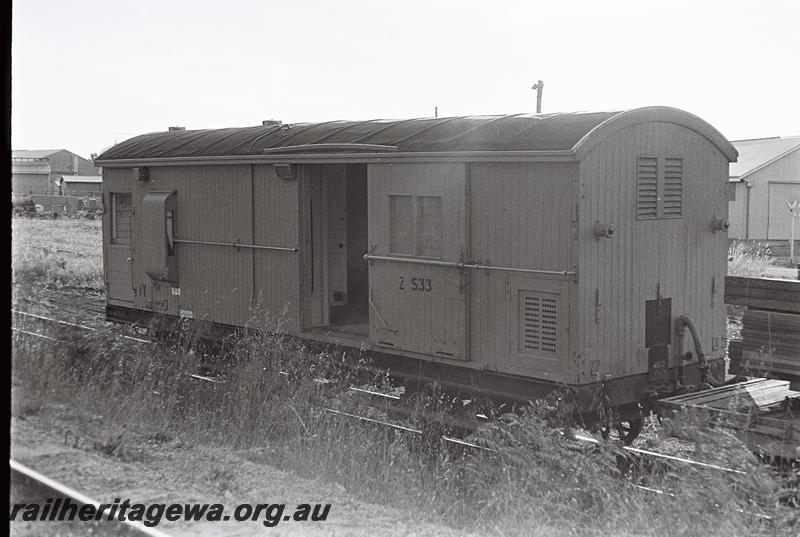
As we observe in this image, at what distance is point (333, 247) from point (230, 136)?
2.18 meters

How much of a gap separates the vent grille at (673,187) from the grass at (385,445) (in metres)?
2.22

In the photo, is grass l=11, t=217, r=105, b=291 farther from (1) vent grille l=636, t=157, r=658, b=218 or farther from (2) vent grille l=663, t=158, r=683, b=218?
(2) vent grille l=663, t=158, r=683, b=218

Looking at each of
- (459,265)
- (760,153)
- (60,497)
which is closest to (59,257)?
(459,265)

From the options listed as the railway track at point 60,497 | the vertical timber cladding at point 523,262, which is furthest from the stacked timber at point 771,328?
the railway track at point 60,497

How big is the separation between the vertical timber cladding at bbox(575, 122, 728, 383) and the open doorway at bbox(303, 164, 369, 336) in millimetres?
3282

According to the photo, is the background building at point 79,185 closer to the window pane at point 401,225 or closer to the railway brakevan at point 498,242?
the railway brakevan at point 498,242

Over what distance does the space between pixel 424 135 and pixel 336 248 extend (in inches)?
100

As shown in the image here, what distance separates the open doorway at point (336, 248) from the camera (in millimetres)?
11242

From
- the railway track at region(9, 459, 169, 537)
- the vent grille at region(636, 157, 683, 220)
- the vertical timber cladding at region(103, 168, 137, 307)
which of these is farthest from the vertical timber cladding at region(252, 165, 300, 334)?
the railway track at region(9, 459, 169, 537)

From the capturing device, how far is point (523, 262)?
342 inches

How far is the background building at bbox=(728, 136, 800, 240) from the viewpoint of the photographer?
3694 centimetres

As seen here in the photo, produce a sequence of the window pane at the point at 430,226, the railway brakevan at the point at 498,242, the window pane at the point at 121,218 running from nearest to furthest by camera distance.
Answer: the railway brakevan at the point at 498,242
the window pane at the point at 430,226
the window pane at the point at 121,218

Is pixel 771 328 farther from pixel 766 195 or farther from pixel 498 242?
pixel 766 195

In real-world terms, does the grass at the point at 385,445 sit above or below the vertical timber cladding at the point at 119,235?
below
